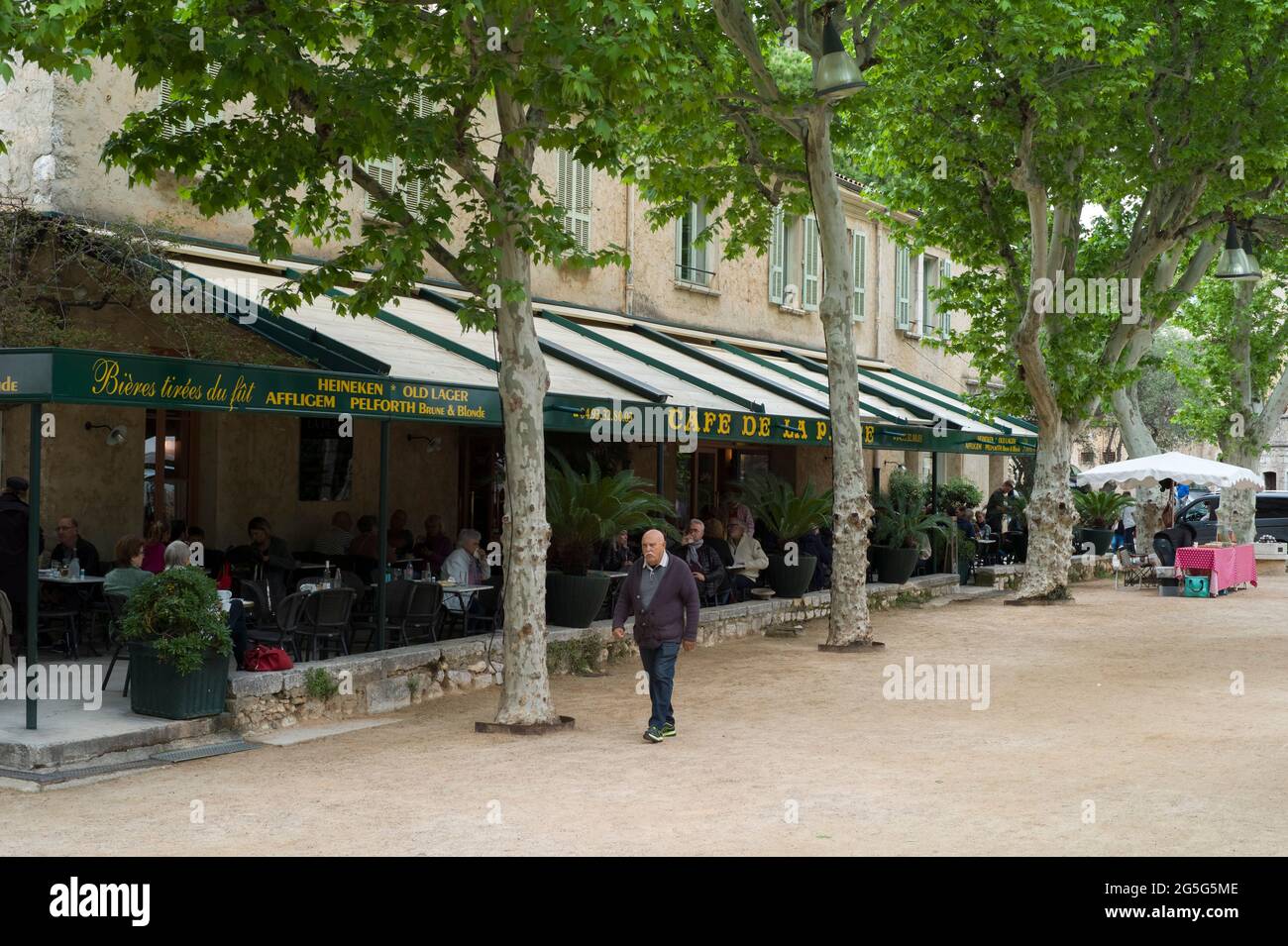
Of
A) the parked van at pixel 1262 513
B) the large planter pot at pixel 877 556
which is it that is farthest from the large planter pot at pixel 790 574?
the parked van at pixel 1262 513

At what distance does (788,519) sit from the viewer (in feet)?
59.4

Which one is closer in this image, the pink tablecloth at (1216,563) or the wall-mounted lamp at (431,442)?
the wall-mounted lamp at (431,442)

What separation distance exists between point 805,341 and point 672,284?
4562 millimetres

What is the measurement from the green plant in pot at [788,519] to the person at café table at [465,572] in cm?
536

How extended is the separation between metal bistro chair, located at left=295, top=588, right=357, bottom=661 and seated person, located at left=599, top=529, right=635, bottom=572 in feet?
13.1

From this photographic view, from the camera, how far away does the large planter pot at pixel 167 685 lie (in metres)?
9.12

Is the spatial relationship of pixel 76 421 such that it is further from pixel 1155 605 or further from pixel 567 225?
pixel 1155 605

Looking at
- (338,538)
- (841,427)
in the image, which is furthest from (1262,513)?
(338,538)

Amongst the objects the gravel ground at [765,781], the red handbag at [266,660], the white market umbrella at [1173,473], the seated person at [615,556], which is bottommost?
the gravel ground at [765,781]

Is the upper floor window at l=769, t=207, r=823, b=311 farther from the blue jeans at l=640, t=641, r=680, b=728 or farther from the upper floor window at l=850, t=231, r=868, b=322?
the blue jeans at l=640, t=641, r=680, b=728

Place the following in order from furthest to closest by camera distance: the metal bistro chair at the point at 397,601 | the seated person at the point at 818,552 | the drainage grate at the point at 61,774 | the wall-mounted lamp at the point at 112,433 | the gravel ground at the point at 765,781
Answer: the seated person at the point at 818,552
the wall-mounted lamp at the point at 112,433
the metal bistro chair at the point at 397,601
the drainage grate at the point at 61,774
the gravel ground at the point at 765,781

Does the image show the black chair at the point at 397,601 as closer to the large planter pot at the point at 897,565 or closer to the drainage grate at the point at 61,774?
the drainage grate at the point at 61,774

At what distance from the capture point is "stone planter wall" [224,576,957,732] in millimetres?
9805

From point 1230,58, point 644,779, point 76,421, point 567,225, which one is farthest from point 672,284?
point 644,779
